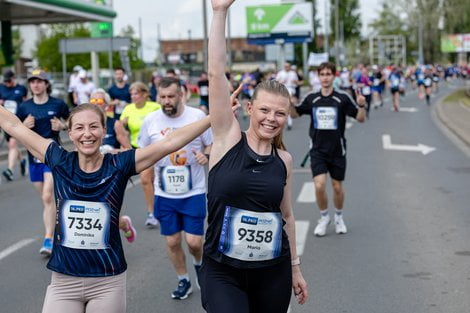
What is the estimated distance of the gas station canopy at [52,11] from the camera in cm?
2331

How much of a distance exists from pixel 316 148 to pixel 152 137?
2900mm

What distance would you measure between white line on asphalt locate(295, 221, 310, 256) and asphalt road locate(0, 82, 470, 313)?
33mm

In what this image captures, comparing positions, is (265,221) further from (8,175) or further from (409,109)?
(409,109)

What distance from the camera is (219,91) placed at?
415 centimetres

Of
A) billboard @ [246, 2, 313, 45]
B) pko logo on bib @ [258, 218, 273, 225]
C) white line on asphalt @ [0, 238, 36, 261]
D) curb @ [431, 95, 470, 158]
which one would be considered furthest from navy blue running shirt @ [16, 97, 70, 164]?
billboard @ [246, 2, 313, 45]

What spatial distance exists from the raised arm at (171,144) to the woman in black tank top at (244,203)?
0.26 metres

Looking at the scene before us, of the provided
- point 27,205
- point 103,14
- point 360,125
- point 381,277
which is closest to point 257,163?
point 381,277

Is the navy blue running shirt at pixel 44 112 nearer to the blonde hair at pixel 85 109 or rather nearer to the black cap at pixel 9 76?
the blonde hair at pixel 85 109

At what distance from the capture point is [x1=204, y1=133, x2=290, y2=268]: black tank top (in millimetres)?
4152

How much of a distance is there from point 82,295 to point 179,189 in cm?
254

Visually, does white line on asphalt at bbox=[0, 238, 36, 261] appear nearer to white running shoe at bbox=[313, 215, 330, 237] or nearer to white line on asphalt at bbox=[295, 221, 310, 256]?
white line on asphalt at bbox=[295, 221, 310, 256]

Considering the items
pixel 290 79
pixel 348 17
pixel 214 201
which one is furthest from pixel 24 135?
pixel 348 17

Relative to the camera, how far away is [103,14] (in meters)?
28.0

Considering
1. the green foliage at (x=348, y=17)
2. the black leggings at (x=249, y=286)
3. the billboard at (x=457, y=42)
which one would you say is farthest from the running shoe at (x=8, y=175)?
the green foliage at (x=348, y=17)
